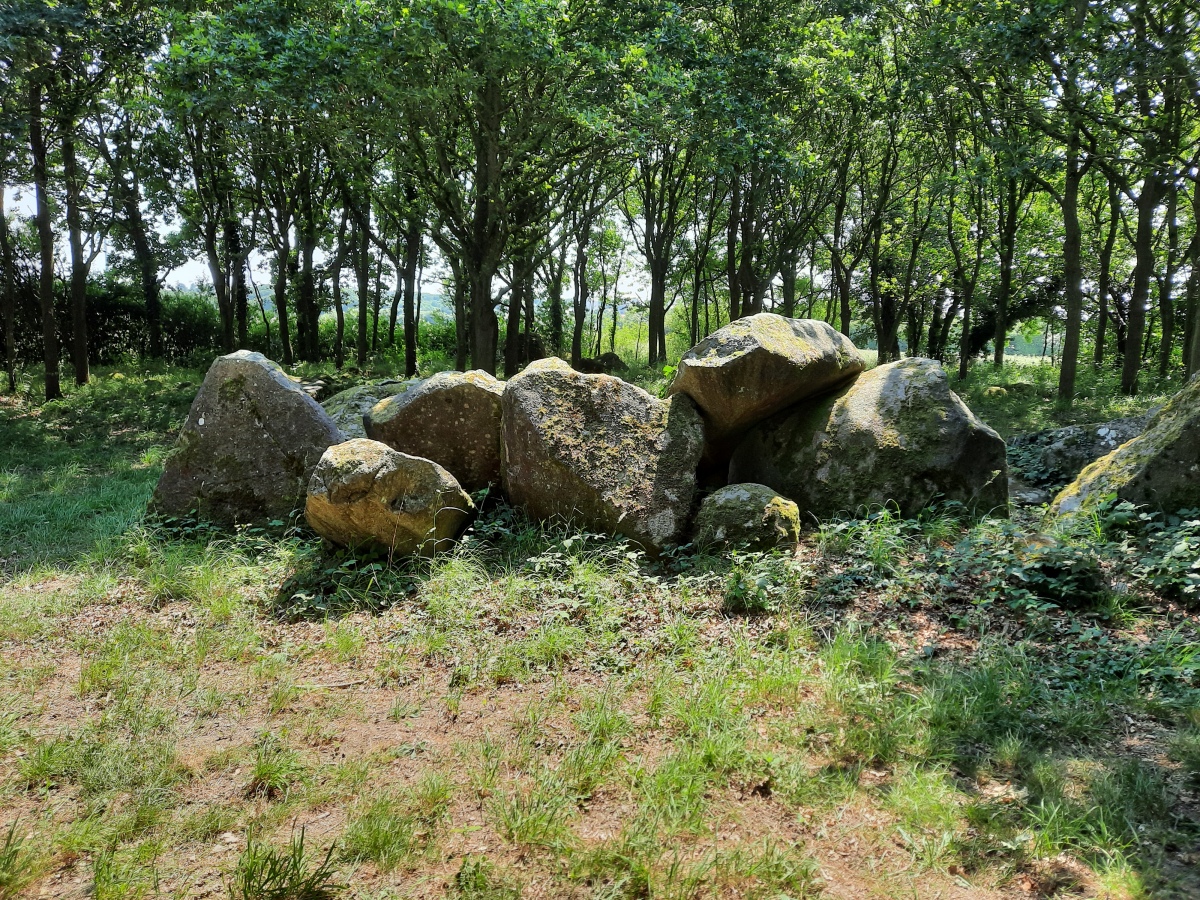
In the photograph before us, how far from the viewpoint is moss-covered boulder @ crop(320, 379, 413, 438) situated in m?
8.05

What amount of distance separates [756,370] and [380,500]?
343 cm

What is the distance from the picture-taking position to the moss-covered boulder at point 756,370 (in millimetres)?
6246

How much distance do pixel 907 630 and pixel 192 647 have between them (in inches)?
186

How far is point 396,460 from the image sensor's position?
18.6ft

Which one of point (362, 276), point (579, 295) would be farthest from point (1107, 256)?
point (362, 276)

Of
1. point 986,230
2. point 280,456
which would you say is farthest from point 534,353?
point 280,456

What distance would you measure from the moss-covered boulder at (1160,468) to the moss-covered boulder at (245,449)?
672 cm

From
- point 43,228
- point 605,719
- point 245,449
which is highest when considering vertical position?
point 43,228

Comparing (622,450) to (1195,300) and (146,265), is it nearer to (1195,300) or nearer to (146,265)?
(1195,300)

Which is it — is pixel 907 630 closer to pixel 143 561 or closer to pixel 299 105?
pixel 143 561

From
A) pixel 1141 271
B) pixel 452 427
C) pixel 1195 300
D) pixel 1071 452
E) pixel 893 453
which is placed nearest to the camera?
pixel 893 453

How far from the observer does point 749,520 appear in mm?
5605

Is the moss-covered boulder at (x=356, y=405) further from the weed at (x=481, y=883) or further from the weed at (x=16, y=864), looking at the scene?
the weed at (x=481, y=883)

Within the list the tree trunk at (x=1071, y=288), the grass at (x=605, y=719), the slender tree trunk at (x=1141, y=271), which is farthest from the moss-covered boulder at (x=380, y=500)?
the slender tree trunk at (x=1141, y=271)
